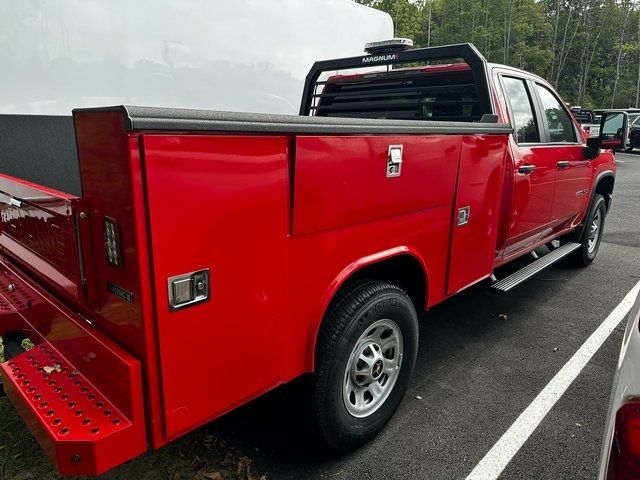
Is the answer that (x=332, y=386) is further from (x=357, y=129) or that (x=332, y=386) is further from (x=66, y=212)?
(x=66, y=212)

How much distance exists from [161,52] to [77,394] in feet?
11.0

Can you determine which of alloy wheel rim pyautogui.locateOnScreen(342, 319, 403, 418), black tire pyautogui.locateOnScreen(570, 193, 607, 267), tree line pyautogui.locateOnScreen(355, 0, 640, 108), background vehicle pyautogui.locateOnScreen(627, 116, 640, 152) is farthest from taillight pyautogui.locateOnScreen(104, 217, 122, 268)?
tree line pyautogui.locateOnScreen(355, 0, 640, 108)

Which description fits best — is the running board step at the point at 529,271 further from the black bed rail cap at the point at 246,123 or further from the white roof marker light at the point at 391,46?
the white roof marker light at the point at 391,46

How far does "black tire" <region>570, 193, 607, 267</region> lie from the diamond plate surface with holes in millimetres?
5167

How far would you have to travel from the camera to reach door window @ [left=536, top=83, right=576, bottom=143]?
425 centimetres

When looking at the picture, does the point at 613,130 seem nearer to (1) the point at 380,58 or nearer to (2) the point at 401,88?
(2) the point at 401,88

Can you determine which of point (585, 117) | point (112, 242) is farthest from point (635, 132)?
point (112, 242)

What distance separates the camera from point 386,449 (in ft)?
8.48

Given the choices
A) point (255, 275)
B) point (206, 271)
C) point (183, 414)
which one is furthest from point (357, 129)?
point (183, 414)

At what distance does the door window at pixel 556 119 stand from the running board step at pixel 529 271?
3.46ft

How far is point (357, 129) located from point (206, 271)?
0.88 metres

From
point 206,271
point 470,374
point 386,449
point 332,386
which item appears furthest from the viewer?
point 470,374

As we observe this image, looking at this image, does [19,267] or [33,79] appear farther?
[33,79]

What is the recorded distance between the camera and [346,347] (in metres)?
2.27
